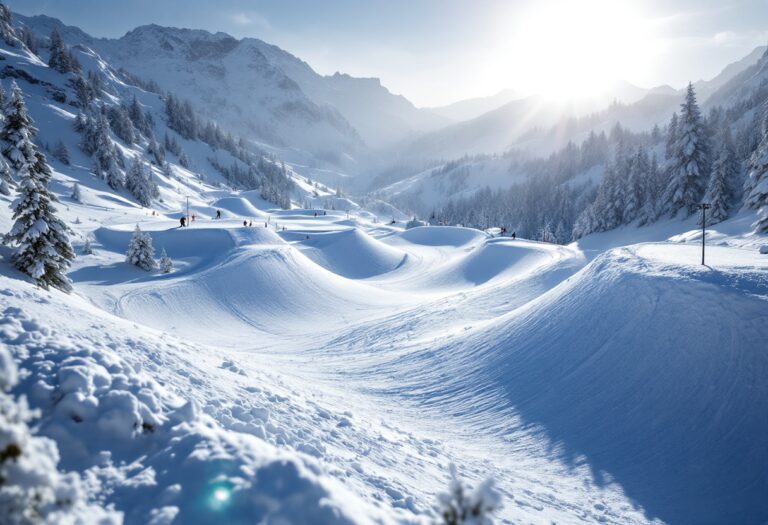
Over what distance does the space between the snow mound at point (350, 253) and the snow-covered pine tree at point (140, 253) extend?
57.1 ft

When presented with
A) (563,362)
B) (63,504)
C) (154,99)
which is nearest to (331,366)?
(563,362)

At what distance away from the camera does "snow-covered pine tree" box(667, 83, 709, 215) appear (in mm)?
41281

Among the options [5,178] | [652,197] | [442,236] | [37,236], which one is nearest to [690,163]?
[652,197]

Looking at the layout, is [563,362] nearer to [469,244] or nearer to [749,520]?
[749,520]

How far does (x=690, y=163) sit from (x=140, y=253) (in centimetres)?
5633

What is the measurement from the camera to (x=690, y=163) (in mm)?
41219

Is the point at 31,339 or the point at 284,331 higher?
the point at 31,339

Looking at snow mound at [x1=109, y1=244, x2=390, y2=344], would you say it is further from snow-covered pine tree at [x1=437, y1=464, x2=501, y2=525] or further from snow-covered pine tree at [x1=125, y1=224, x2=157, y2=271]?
snow-covered pine tree at [x1=437, y1=464, x2=501, y2=525]

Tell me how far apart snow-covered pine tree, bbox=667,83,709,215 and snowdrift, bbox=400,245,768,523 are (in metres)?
33.8

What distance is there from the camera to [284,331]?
23.2 meters

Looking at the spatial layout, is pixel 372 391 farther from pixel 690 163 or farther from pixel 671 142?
pixel 671 142

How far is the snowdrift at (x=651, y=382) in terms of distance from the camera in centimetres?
842

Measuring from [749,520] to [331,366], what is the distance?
13.4m

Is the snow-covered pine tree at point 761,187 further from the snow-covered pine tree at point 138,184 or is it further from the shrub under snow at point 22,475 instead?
the snow-covered pine tree at point 138,184
